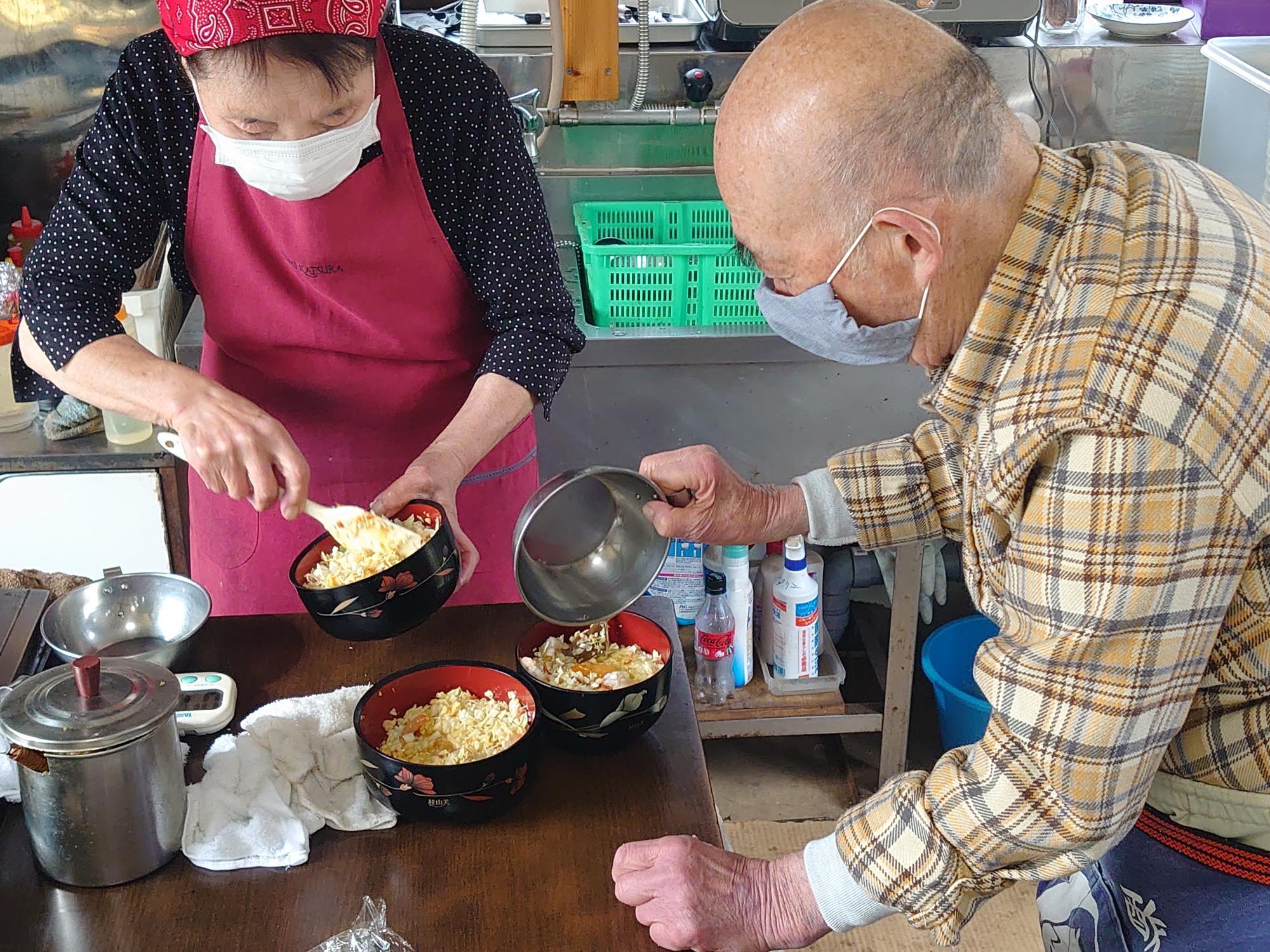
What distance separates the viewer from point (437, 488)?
167 cm

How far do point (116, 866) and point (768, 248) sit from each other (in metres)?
0.90

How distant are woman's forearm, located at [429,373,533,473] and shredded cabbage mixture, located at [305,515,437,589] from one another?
0.54 feet

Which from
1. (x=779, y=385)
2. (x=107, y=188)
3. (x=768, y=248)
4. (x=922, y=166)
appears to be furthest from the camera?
(x=779, y=385)

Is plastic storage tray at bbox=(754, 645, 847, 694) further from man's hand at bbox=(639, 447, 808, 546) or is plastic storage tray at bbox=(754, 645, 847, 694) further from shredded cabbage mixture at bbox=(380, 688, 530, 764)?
shredded cabbage mixture at bbox=(380, 688, 530, 764)

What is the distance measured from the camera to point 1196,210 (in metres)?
1.15

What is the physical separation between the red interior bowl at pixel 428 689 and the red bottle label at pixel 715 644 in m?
1.33

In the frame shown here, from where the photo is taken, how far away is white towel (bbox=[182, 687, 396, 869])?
129 cm

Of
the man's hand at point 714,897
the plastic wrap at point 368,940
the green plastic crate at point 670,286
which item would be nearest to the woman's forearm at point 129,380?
the plastic wrap at point 368,940

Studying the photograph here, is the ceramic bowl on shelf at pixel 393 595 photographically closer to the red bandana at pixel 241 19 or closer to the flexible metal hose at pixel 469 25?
the red bandana at pixel 241 19

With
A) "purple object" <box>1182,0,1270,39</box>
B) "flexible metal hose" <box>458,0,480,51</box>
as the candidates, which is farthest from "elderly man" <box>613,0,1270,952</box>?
"purple object" <box>1182,0,1270,39</box>

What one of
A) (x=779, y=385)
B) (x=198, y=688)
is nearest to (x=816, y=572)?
(x=779, y=385)

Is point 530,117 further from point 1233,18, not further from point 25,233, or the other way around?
point 1233,18

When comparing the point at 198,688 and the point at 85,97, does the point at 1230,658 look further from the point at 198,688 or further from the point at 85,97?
the point at 85,97

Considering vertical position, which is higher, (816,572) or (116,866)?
(116,866)
